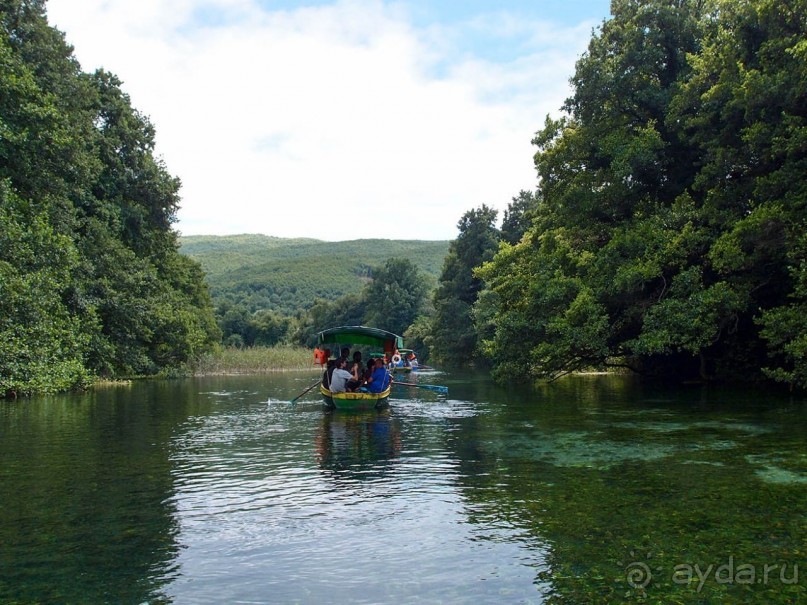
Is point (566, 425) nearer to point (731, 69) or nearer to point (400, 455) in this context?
point (400, 455)

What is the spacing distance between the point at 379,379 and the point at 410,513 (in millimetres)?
14961

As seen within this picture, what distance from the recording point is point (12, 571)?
760cm

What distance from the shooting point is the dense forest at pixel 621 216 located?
2517 centimetres

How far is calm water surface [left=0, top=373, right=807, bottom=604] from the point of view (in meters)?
7.27

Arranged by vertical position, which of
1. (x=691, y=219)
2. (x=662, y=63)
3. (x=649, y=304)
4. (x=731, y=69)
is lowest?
(x=649, y=304)

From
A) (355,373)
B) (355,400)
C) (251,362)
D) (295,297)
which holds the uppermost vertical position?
(295,297)

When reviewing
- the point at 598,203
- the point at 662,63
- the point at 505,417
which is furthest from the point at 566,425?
the point at 662,63

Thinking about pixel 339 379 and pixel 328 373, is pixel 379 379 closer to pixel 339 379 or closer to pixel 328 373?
pixel 339 379

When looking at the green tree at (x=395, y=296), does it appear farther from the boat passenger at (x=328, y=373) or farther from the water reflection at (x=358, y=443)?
the water reflection at (x=358, y=443)

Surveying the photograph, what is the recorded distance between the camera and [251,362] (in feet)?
219

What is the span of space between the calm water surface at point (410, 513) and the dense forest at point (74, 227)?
10.9 meters

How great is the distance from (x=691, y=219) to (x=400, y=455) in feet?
59.9

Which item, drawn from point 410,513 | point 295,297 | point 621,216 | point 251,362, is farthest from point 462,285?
point 295,297

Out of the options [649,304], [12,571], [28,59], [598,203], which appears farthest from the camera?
[28,59]
